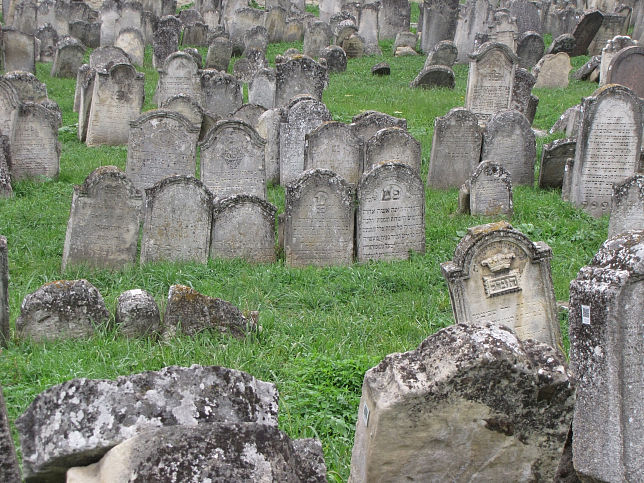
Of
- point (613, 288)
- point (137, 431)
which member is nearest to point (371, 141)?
point (613, 288)

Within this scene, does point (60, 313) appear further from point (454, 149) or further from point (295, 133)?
point (454, 149)

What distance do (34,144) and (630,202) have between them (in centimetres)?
793

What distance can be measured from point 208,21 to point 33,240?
57.5ft

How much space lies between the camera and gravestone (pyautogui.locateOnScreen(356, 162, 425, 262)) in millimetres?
9664

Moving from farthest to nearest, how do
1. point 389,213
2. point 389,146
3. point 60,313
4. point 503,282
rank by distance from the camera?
point 389,146, point 389,213, point 503,282, point 60,313

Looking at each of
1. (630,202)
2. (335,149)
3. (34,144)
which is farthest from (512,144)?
(34,144)

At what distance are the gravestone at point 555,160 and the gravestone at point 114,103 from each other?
6.52 meters

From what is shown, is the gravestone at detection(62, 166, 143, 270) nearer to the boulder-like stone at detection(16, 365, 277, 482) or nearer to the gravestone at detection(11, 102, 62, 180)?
the gravestone at detection(11, 102, 62, 180)

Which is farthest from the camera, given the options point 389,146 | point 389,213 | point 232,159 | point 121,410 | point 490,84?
point 490,84

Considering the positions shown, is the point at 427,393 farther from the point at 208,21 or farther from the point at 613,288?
the point at 208,21

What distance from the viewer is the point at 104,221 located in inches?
352

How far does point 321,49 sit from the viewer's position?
2212 cm

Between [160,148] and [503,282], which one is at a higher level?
[160,148]

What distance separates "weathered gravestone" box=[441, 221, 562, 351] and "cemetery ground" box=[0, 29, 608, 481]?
434 mm
